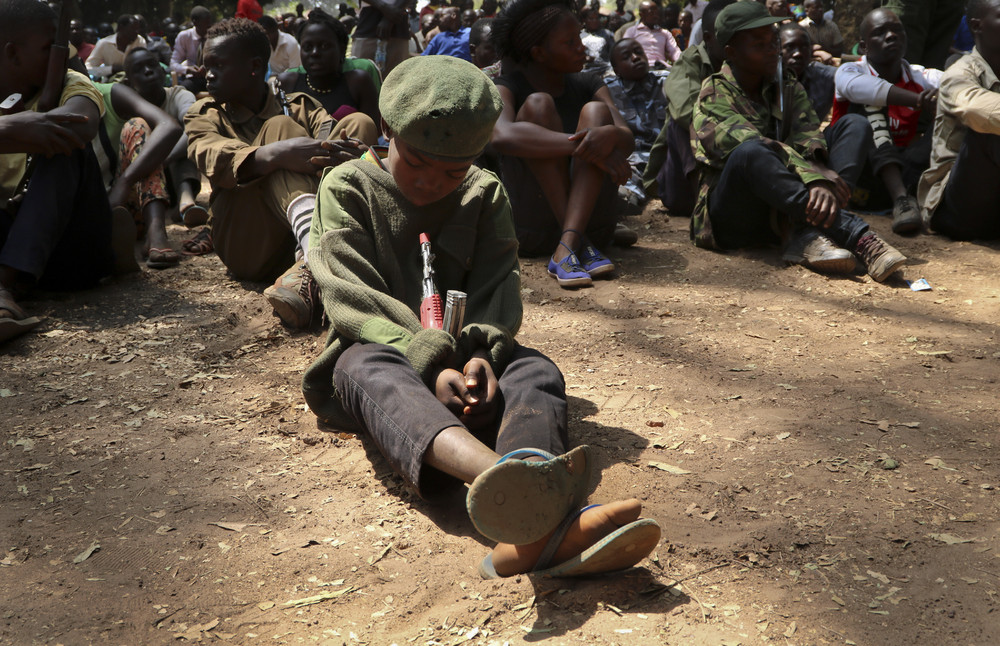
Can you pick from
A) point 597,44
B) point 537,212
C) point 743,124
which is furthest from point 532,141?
point 597,44

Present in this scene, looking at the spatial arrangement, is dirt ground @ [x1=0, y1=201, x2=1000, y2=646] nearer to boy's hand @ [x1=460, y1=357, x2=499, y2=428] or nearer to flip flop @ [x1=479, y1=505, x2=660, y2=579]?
flip flop @ [x1=479, y1=505, x2=660, y2=579]

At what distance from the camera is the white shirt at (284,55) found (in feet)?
33.7

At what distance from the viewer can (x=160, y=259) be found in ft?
15.9

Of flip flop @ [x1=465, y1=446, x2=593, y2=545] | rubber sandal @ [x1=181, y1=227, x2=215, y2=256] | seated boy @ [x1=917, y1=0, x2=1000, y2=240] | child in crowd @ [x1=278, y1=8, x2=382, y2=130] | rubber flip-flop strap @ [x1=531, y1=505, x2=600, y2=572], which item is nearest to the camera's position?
flip flop @ [x1=465, y1=446, x2=593, y2=545]

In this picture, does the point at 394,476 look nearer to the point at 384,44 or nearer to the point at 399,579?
the point at 399,579

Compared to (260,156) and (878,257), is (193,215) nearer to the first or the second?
(260,156)

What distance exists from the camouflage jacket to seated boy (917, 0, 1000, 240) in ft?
2.45

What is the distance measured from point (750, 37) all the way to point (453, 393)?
3.17 metres

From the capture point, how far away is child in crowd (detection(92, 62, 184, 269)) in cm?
473

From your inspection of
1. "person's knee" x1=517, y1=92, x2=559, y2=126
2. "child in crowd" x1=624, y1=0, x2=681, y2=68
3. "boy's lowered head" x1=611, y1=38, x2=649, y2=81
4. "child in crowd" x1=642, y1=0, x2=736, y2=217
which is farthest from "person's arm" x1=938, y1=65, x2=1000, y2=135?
"child in crowd" x1=624, y1=0, x2=681, y2=68

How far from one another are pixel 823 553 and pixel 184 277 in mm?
3722

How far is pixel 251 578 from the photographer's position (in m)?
2.02

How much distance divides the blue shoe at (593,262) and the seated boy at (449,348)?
5.79 ft

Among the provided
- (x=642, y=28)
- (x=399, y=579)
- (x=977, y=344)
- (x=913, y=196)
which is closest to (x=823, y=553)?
(x=399, y=579)
